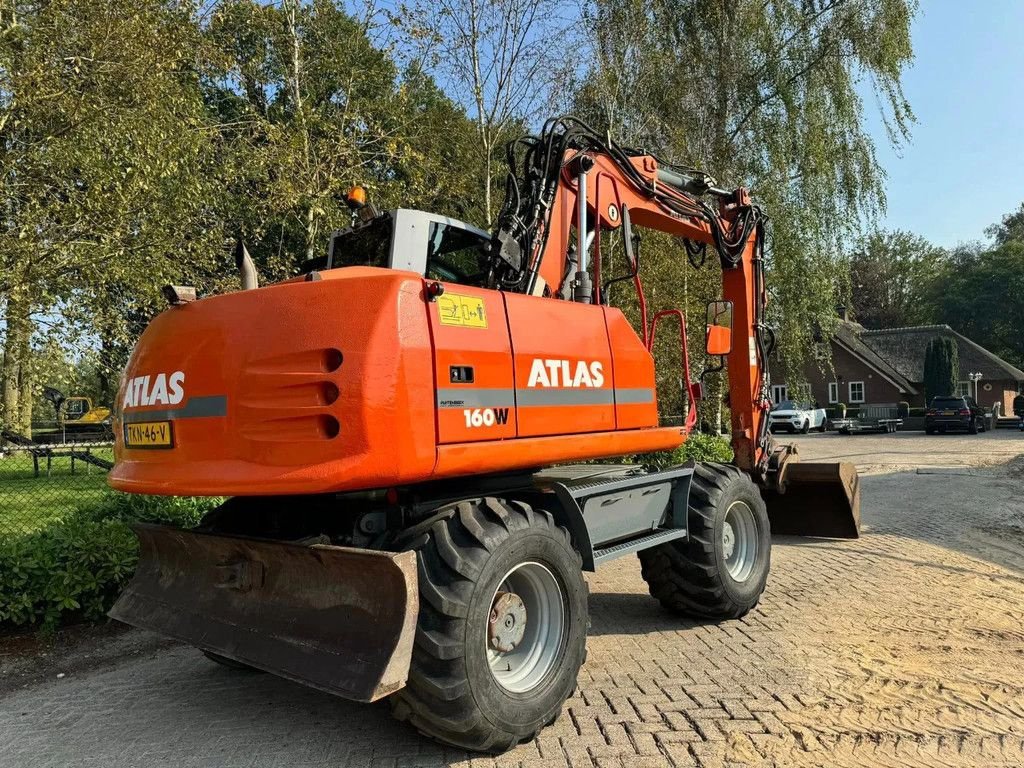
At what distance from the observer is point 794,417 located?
35.3 m

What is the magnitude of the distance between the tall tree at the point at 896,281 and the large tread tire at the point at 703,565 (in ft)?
201

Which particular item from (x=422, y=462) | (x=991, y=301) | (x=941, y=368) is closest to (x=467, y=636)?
(x=422, y=462)

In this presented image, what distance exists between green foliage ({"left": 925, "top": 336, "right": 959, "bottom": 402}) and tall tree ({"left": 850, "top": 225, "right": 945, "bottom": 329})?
18518 millimetres

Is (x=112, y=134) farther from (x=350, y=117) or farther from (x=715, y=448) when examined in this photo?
(x=715, y=448)

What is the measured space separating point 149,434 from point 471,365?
1.67 metres

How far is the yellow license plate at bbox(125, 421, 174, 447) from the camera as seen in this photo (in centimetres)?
351

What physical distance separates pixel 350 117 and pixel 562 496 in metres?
8.16

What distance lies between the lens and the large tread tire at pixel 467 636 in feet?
10.4

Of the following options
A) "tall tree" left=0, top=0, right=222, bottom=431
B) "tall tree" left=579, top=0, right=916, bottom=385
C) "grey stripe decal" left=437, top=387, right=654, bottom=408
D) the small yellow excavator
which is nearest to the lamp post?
"tall tree" left=579, top=0, right=916, bottom=385

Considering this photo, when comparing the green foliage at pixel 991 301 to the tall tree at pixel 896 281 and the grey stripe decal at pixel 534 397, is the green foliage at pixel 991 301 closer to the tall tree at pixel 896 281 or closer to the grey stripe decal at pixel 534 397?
the tall tree at pixel 896 281

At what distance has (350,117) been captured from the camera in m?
10.3

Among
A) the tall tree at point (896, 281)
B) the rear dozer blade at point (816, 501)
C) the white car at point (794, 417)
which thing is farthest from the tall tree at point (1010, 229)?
the rear dozer blade at point (816, 501)

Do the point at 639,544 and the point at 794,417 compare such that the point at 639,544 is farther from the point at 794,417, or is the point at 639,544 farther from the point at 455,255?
the point at 794,417

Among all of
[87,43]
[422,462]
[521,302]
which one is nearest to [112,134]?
[87,43]
